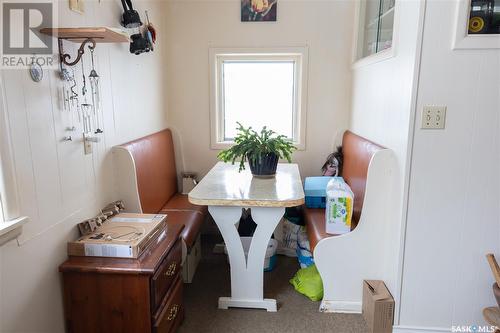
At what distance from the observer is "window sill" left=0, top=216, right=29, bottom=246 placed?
1144 mm

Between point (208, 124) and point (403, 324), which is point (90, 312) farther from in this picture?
point (208, 124)

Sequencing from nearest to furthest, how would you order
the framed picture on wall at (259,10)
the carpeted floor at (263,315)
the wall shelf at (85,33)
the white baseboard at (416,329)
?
the wall shelf at (85,33) → the white baseboard at (416,329) → the carpeted floor at (263,315) → the framed picture on wall at (259,10)

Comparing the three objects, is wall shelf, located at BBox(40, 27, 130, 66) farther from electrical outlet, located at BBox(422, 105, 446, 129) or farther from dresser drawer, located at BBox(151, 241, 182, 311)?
electrical outlet, located at BBox(422, 105, 446, 129)

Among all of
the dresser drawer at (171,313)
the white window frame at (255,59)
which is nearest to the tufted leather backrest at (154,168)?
the white window frame at (255,59)

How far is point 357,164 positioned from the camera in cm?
234

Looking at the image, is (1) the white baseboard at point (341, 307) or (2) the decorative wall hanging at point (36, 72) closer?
(2) the decorative wall hanging at point (36, 72)

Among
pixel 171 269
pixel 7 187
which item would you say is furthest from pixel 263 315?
pixel 7 187

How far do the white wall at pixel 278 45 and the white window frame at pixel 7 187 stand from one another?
6.40ft

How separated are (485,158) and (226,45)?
213cm

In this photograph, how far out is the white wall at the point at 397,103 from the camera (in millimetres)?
1678

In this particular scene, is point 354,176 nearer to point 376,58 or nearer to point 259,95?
point 376,58

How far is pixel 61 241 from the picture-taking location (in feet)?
4.99

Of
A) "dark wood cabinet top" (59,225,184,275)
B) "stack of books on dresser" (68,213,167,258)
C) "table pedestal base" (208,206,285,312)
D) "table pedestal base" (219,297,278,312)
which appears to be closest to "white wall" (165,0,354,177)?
"table pedestal base" (208,206,285,312)

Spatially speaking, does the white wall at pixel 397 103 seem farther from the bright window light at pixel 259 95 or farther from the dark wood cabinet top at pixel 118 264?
the dark wood cabinet top at pixel 118 264
